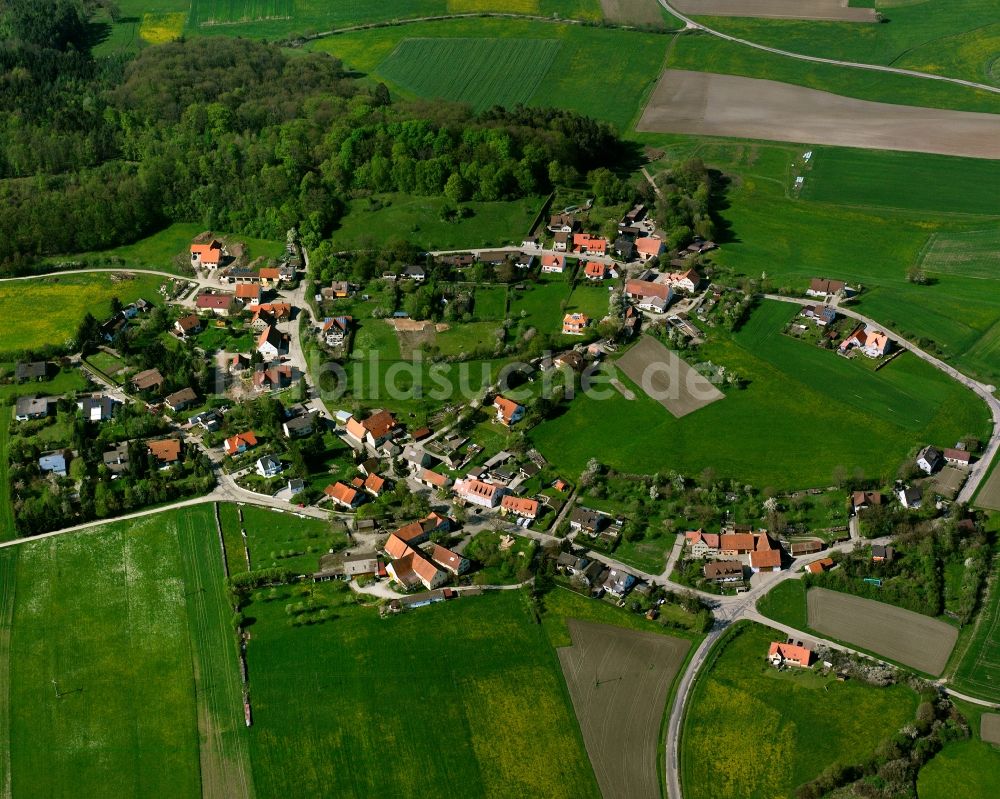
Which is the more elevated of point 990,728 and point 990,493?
point 990,493

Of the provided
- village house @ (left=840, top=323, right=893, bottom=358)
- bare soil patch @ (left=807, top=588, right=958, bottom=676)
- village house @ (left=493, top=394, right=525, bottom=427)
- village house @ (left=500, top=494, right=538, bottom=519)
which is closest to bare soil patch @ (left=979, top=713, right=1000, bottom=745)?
bare soil patch @ (left=807, top=588, right=958, bottom=676)

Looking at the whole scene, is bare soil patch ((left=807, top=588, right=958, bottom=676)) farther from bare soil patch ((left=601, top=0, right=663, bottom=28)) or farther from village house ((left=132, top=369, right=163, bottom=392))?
bare soil patch ((left=601, top=0, right=663, bottom=28))

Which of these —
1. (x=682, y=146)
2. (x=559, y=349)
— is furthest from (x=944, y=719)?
(x=682, y=146)

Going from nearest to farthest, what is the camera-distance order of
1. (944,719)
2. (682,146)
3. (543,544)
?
(944,719)
(543,544)
(682,146)

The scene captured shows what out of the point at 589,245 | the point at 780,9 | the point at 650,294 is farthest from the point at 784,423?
the point at 780,9

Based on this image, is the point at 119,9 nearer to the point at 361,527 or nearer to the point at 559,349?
the point at 559,349

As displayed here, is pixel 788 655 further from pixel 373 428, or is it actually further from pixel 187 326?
pixel 187 326

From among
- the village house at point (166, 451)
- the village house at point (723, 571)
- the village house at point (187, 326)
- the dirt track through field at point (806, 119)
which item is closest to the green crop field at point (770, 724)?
the village house at point (723, 571)
